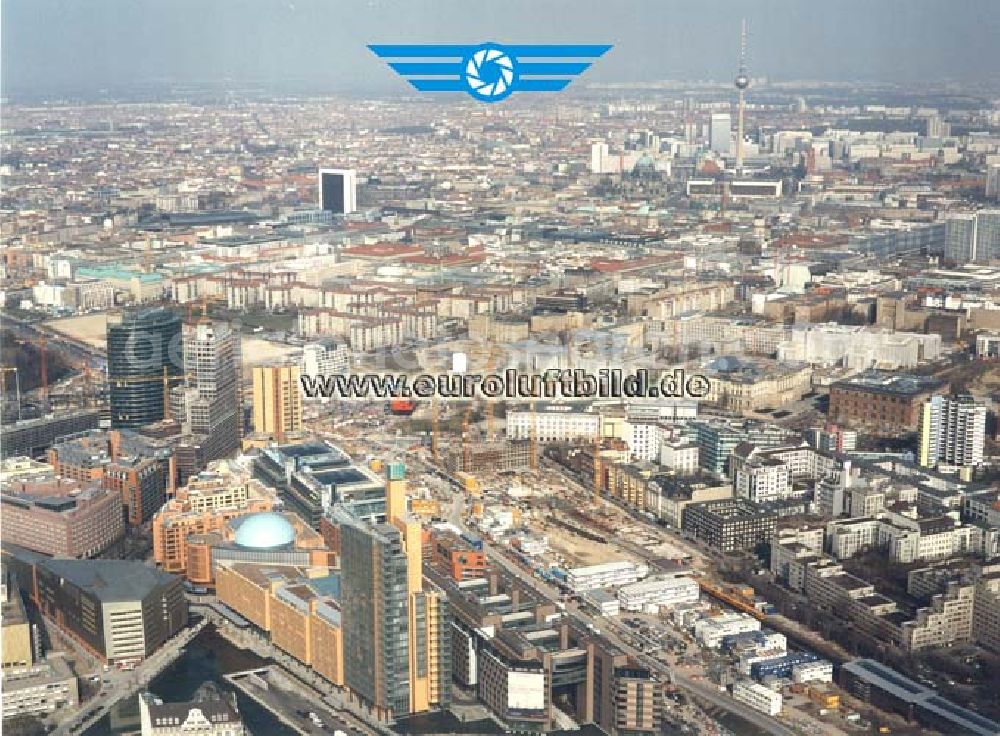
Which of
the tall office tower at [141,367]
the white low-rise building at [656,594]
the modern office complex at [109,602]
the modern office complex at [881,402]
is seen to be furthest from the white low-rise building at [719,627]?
the tall office tower at [141,367]

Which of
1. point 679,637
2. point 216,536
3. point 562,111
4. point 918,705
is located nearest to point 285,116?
point 562,111

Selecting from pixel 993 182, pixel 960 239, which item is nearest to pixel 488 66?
pixel 960 239

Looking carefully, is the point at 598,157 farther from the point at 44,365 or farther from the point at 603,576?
the point at 603,576

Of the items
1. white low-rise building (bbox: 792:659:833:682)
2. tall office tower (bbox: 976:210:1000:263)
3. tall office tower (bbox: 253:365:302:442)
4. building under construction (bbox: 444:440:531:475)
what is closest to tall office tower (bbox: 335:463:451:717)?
white low-rise building (bbox: 792:659:833:682)

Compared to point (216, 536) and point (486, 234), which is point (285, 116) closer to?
point (486, 234)

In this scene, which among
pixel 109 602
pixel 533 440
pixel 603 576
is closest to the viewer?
pixel 109 602

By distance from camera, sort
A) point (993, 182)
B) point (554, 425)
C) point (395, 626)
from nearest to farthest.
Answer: point (395, 626)
point (554, 425)
point (993, 182)

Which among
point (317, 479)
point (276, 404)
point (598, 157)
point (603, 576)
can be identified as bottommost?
point (603, 576)
